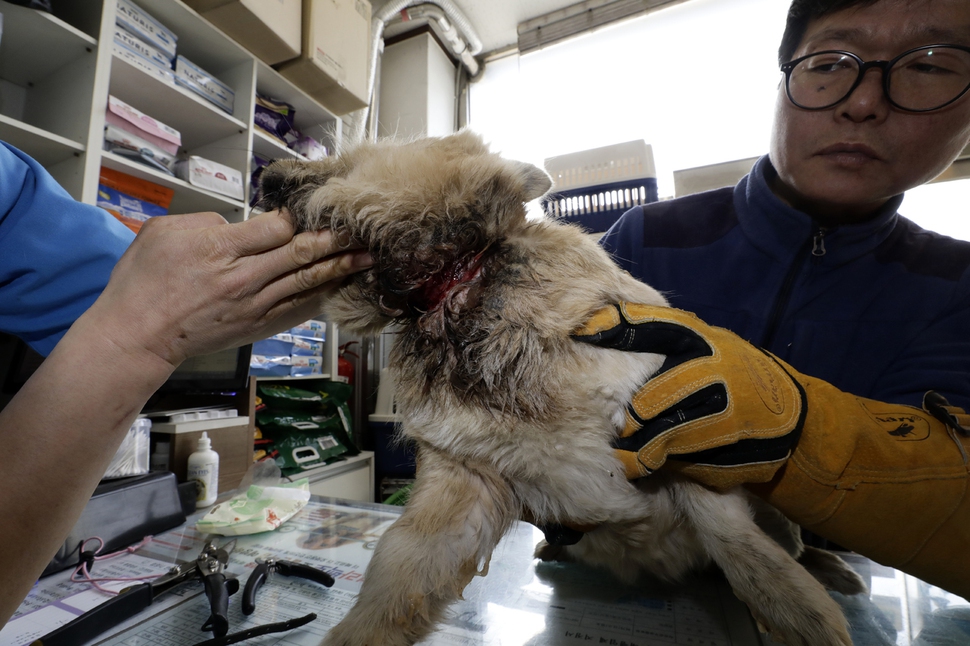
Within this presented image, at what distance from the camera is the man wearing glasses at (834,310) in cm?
84

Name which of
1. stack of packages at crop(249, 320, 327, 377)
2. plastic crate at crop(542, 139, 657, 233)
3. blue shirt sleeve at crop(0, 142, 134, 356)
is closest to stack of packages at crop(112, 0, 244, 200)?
stack of packages at crop(249, 320, 327, 377)

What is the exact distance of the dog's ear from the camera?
3.17 ft

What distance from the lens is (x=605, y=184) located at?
2.64 meters

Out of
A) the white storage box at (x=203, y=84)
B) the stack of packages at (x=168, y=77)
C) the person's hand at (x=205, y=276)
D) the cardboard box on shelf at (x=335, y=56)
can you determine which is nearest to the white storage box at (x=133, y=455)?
the person's hand at (x=205, y=276)

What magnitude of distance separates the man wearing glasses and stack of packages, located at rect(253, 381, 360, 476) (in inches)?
97.3

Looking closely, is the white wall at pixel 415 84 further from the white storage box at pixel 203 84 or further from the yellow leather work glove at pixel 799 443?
the yellow leather work glove at pixel 799 443

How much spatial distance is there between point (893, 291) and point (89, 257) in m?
2.43

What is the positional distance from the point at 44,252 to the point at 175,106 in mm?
1850

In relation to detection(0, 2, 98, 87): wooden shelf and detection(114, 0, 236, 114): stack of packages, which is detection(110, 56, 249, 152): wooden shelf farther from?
detection(0, 2, 98, 87): wooden shelf

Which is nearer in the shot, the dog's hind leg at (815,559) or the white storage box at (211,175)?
the dog's hind leg at (815,559)

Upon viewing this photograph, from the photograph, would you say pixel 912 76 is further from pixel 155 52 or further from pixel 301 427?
pixel 301 427

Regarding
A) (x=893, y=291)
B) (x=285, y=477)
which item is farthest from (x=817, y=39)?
(x=285, y=477)

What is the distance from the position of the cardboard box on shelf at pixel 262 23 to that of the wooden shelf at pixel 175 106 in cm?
47

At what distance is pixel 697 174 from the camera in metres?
2.74
